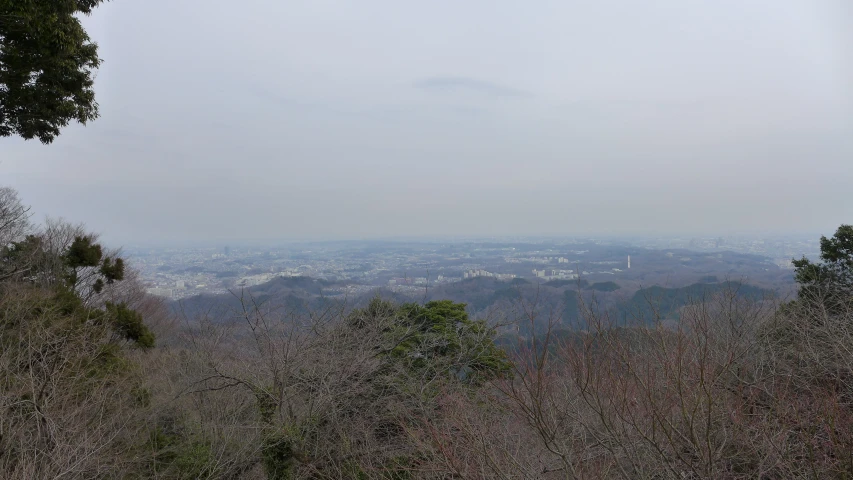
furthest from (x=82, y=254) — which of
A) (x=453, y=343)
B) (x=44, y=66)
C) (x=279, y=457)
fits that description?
(x=453, y=343)

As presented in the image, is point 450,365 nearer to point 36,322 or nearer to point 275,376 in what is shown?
point 275,376

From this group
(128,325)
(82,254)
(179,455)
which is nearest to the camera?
(179,455)

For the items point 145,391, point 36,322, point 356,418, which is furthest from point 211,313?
point 356,418

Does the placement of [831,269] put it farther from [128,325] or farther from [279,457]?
[128,325]

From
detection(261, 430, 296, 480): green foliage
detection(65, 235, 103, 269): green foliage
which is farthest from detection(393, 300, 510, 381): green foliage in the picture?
detection(65, 235, 103, 269): green foliage

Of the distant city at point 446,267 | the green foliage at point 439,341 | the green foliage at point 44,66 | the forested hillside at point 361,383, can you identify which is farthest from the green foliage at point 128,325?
the distant city at point 446,267

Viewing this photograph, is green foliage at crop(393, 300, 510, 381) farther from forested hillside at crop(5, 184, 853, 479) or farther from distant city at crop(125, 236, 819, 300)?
distant city at crop(125, 236, 819, 300)
